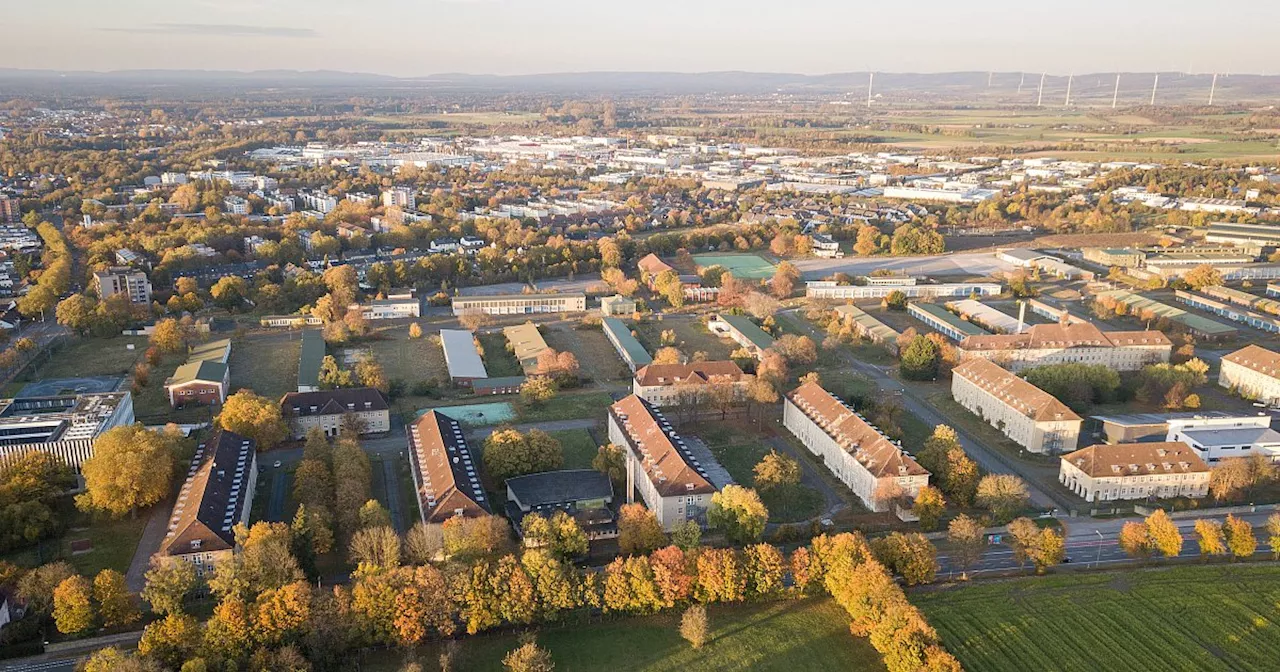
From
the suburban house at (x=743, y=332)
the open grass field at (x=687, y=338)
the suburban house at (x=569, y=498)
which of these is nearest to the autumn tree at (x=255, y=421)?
the suburban house at (x=569, y=498)

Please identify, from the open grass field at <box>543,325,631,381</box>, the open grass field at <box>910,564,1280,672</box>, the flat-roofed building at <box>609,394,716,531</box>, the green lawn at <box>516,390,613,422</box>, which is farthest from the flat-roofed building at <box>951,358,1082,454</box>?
the green lawn at <box>516,390,613,422</box>

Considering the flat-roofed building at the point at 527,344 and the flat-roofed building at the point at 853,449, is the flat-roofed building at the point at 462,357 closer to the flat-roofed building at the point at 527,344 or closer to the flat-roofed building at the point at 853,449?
the flat-roofed building at the point at 527,344

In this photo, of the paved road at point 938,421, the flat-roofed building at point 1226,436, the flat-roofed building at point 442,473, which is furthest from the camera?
the flat-roofed building at point 1226,436

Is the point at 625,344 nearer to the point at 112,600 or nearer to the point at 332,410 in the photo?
the point at 332,410

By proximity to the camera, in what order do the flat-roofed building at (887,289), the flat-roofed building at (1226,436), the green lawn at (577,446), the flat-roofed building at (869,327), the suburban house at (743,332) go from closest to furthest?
the flat-roofed building at (1226,436) → the green lawn at (577,446) → the suburban house at (743,332) → the flat-roofed building at (869,327) → the flat-roofed building at (887,289)

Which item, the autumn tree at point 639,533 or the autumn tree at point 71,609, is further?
the autumn tree at point 639,533

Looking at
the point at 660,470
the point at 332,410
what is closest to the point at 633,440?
the point at 660,470

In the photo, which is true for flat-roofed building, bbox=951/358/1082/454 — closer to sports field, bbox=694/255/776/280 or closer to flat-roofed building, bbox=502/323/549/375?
flat-roofed building, bbox=502/323/549/375
